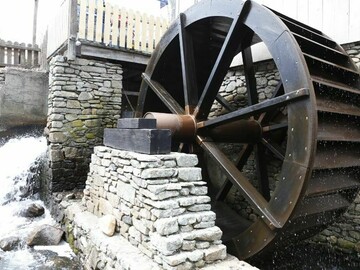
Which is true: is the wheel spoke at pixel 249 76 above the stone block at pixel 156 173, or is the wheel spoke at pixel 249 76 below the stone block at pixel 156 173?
above

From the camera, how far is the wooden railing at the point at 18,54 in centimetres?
866

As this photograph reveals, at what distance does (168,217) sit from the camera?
2676mm

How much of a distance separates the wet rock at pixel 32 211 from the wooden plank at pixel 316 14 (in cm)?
528

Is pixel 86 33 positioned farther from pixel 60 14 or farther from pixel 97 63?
pixel 60 14

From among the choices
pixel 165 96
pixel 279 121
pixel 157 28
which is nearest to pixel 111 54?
pixel 157 28

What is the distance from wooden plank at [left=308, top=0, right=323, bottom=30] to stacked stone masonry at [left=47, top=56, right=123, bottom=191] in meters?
3.60

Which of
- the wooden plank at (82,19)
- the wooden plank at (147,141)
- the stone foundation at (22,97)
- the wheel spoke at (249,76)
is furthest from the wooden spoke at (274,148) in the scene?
the stone foundation at (22,97)

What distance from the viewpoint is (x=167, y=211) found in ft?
8.79

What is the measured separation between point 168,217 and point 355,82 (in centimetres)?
271

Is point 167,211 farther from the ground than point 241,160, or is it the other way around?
point 241,160

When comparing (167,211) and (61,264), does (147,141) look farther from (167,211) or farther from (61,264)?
(61,264)

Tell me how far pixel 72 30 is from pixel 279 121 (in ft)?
12.9

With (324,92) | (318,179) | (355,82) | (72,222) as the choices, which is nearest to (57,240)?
(72,222)

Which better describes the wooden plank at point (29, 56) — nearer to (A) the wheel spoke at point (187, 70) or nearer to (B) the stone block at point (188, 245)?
(A) the wheel spoke at point (187, 70)
